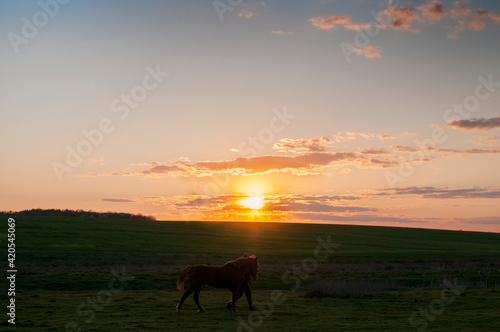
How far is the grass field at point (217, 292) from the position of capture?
1870 centimetres

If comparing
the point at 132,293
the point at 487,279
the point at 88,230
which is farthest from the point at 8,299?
the point at 88,230

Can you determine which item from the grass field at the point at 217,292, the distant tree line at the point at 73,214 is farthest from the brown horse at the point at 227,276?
the distant tree line at the point at 73,214

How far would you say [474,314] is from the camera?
20.9 m

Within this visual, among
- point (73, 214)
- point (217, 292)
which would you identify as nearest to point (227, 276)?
point (217, 292)

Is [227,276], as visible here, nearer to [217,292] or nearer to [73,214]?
[217,292]

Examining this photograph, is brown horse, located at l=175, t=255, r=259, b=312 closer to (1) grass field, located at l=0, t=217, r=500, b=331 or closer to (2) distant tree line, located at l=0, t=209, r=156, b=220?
(1) grass field, located at l=0, t=217, r=500, b=331

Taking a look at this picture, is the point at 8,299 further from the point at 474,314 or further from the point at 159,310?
the point at 474,314

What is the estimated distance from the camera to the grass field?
18703mm

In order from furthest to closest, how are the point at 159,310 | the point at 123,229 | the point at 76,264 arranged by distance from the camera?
the point at 123,229, the point at 76,264, the point at 159,310

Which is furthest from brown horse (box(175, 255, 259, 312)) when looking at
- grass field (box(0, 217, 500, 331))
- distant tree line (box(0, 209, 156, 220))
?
distant tree line (box(0, 209, 156, 220))

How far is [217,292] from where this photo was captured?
3012 centimetres

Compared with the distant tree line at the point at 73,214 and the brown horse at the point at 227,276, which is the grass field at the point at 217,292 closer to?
the brown horse at the point at 227,276

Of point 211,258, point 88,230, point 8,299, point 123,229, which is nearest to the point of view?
point 8,299

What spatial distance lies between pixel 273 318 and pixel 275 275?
680 inches
